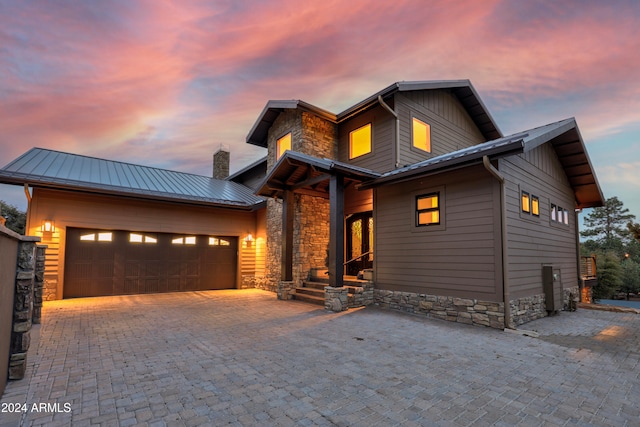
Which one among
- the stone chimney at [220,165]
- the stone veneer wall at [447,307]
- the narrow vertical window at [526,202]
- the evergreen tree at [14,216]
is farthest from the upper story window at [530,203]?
the evergreen tree at [14,216]

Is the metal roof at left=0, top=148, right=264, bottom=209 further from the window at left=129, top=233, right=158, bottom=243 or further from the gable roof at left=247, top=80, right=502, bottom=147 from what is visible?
the gable roof at left=247, top=80, right=502, bottom=147

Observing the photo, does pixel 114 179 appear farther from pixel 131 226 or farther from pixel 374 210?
pixel 374 210

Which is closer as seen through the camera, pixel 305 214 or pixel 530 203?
pixel 530 203

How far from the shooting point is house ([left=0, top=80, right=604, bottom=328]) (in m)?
6.76

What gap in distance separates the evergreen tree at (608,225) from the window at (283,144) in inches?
1356

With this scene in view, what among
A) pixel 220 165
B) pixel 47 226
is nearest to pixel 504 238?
pixel 47 226

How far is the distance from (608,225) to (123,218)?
41726 millimetres

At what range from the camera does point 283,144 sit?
1177 centimetres

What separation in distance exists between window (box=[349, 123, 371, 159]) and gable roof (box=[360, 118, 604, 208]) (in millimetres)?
1944

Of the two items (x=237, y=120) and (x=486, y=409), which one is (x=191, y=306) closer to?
(x=486, y=409)

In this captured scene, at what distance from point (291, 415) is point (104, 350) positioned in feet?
11.5

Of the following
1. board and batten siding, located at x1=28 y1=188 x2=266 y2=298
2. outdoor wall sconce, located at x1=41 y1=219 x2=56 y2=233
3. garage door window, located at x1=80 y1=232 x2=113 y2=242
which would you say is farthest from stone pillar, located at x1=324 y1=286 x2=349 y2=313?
outdoor wall sconce, located at x1=41 y1=219 x2=56 y2=233

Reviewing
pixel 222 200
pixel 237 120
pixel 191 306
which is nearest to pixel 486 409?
pixel 191 306

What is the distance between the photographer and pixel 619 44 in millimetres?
9133
